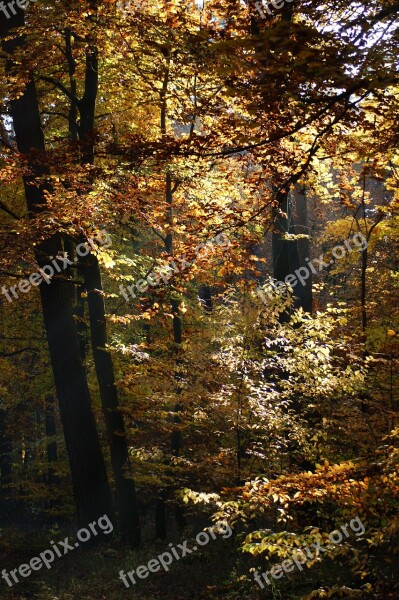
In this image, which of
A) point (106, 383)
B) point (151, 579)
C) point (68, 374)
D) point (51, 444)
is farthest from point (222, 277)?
point (51, 444)

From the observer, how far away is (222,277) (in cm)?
1088

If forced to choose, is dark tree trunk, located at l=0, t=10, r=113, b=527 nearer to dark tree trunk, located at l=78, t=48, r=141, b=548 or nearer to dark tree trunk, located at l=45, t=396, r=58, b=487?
dark tree trunk, located at l=78, t=48, r=141, b=548

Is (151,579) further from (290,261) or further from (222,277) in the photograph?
(290,261)

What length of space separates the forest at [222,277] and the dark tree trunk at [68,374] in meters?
0.04

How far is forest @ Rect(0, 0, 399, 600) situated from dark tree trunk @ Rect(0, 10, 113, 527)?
1.5 inches

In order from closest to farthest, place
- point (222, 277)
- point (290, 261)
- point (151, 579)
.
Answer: point (151, 579) → point (222, 277) → point (290, 261)

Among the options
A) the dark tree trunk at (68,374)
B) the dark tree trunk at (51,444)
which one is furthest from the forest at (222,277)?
the dark tree trunk at (51,444)

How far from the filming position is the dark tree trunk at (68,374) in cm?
1100

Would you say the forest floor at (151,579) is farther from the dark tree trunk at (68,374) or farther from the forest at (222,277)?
the dark tree trunk at (68,374)

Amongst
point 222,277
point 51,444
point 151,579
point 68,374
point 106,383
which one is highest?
point 222,277

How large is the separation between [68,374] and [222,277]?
3.59m

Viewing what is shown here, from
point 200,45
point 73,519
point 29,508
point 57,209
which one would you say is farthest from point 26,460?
point 200,45

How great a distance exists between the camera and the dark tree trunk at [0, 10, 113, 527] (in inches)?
433

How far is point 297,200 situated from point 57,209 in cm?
706
